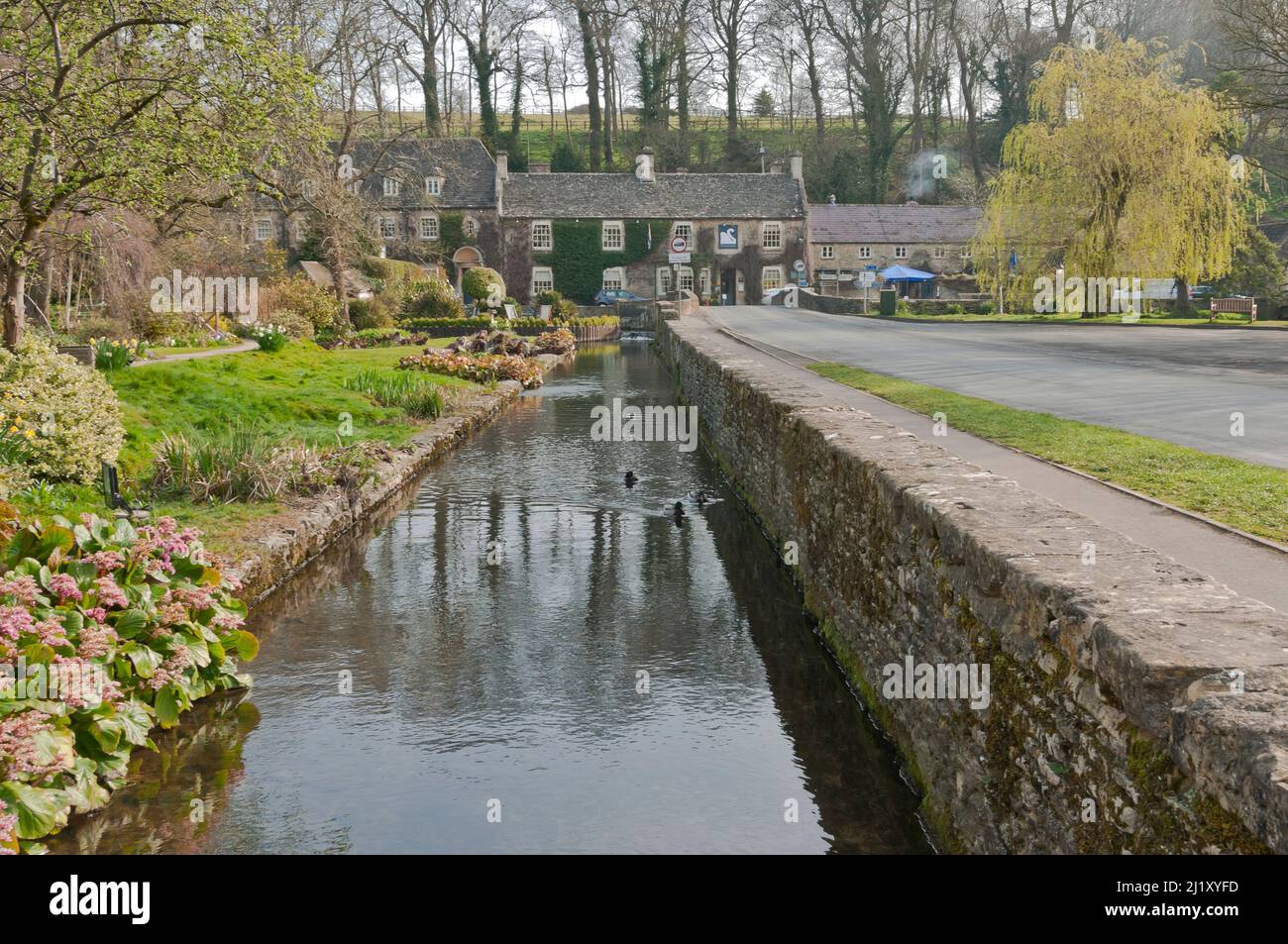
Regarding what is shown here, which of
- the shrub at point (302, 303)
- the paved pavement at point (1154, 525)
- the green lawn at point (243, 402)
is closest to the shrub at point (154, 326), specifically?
the green lawn at point (243, 402)

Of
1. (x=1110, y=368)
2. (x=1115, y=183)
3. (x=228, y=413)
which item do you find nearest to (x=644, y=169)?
(x=1115, y=183)

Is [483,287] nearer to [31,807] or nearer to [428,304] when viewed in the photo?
[428,304]

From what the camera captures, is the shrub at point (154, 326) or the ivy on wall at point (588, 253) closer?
the shrub at point (154, 326)

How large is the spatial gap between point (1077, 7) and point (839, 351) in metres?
52.9

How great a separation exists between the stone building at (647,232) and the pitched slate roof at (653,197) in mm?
59

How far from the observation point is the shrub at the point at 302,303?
33.4 meters

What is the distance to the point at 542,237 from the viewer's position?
64.8 meters

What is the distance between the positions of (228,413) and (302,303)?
19732mm

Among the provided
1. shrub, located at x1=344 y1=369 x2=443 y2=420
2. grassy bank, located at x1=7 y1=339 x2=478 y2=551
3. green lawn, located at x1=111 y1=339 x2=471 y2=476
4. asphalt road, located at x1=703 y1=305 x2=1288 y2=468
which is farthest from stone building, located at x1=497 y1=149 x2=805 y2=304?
shrub, located at x1=344 y1=369 x2=443 y2=420

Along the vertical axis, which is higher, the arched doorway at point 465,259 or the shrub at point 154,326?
the arched doorway at point 465,259

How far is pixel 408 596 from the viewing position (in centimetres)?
1034

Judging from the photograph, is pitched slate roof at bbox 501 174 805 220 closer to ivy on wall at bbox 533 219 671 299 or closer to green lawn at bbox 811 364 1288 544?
ivy on wall at bbox 533 219 671 299

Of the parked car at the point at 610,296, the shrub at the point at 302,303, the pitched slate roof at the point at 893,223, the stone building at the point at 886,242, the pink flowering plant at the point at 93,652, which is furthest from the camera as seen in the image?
the pitched slate roof at the point at 893,223

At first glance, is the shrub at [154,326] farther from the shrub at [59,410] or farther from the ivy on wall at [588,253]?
the ivy on wall at [588,253]
